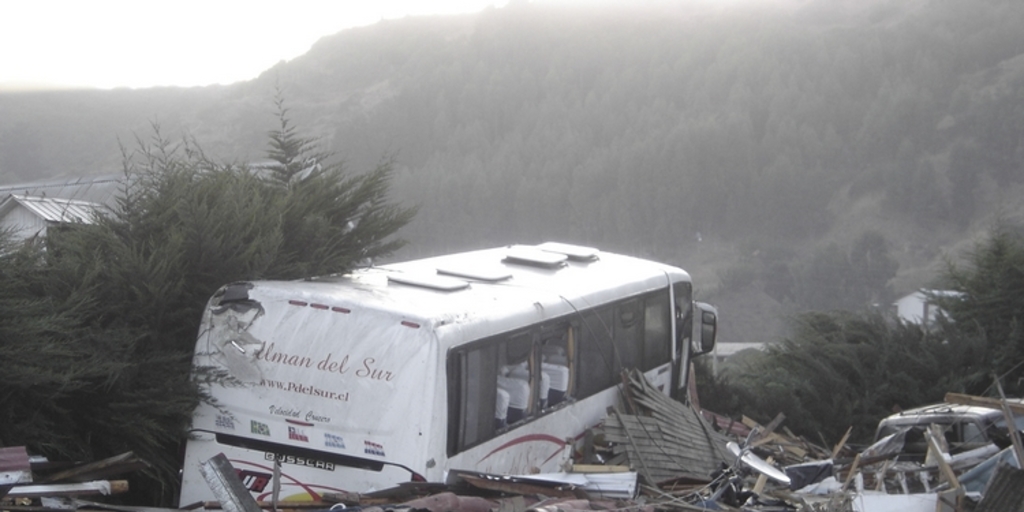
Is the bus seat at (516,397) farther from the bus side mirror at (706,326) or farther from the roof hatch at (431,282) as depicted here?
the bus side mirror at (706,326)

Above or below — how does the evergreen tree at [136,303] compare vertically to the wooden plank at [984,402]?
above

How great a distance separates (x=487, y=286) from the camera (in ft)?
28.8

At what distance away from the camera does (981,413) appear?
11984 millimetres

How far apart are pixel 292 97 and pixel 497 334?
111 m

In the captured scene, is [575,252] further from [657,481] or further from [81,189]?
[81,189]

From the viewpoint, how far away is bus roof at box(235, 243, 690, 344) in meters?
7.36

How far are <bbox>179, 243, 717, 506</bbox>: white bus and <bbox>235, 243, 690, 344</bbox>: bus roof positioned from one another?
0.02 metres

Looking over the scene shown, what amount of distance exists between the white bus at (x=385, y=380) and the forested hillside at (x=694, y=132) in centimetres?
→ 4829

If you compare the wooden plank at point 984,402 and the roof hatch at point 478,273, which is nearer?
the roof hatch at point 478,273

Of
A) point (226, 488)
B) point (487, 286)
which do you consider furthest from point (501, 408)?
point (226, 488)

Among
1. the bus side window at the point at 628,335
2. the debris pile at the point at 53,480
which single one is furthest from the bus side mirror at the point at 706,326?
the debris pile at the point at 53,480

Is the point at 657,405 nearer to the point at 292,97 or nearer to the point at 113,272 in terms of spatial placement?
the point at 113,272

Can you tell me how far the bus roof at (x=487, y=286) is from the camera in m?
7.36

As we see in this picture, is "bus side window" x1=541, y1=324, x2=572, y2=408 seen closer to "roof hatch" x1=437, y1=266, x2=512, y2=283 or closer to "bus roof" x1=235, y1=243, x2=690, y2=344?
"bus roof" x1=235, y1=243, x2=690, y2=344
